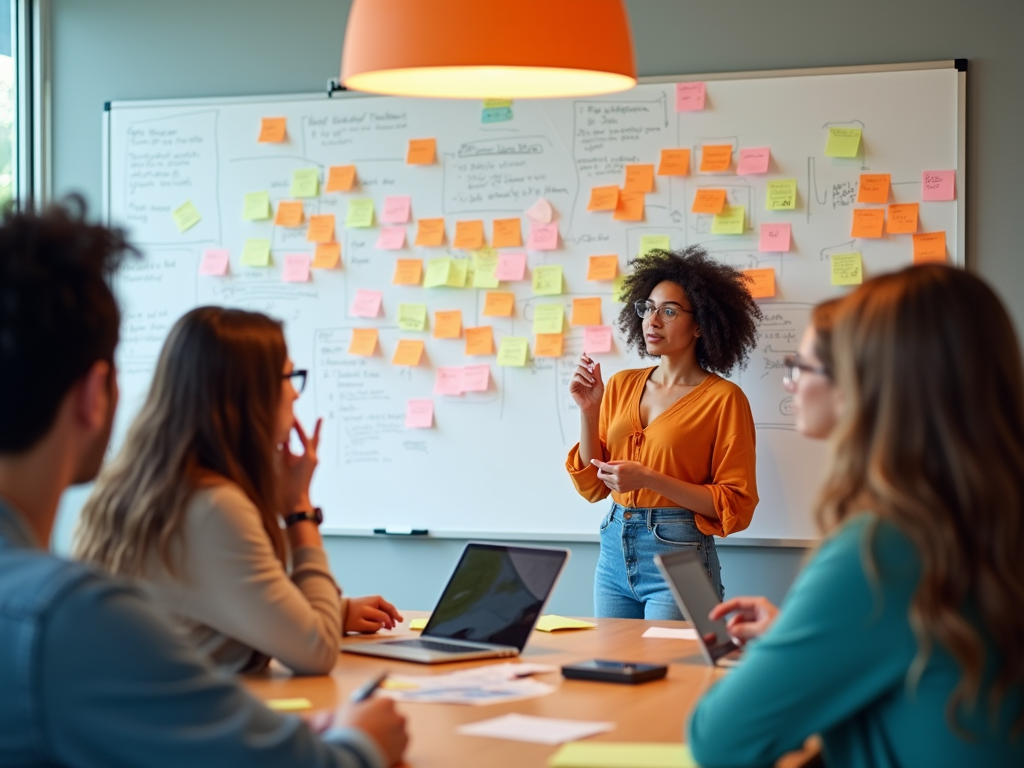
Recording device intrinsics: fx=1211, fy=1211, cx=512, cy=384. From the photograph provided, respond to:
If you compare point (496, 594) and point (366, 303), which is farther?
point (366, 303)

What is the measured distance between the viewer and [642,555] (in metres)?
3.44

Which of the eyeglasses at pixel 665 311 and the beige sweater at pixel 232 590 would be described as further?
the eyeglasses at pixel 665 311

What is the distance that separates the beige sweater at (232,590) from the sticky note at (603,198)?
220cm

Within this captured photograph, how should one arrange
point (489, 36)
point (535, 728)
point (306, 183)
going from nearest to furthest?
point (535, 728), point (489, 36), point (306, 183)

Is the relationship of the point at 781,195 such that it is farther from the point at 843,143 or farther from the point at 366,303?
the point at 366,303

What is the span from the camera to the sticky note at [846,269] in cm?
372

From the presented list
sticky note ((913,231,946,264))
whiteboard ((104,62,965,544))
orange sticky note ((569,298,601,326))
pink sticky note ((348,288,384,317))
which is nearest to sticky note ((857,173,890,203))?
whiteboard ((104,62,965,544))

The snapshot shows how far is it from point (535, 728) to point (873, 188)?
8.24 ft

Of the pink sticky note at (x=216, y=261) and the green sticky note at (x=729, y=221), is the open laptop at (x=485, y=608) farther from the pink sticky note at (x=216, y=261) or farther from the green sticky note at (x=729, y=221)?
the pink sticky note at (x=216, y=261)

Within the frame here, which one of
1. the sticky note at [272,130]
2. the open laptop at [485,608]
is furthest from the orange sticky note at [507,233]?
the open laptop at [485,608]

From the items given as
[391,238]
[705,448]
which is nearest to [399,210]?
[391,238]

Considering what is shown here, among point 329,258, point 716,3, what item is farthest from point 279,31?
point 716,3

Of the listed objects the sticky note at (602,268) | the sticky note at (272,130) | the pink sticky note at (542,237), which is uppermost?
the sticky note at (272,130)

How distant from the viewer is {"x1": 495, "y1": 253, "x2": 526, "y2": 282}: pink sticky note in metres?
4.02
